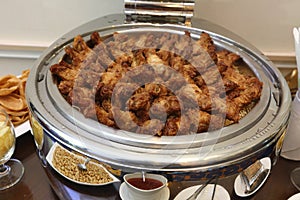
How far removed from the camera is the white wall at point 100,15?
56.1 inches

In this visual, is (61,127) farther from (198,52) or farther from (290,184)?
(290,184)

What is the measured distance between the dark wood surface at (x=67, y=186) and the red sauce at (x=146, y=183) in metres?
0.03

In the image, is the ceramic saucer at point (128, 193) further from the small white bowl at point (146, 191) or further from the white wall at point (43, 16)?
the white wall at point (43, 16)

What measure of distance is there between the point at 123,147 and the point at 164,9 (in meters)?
0.57

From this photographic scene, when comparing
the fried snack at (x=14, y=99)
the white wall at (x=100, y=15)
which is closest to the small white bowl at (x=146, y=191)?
the fried snack at (x=14, y=99)

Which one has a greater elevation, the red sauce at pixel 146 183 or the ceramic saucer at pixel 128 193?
the red sauce at pixel 146 183

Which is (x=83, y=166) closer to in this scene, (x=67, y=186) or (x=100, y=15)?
(x=67, y=186)

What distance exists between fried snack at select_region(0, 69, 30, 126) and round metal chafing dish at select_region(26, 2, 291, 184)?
0.26 meters

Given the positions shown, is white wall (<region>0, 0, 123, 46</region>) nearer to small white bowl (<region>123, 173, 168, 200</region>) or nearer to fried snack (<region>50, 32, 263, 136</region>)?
fried snack (<region>50, 32, 263, 136</region>)

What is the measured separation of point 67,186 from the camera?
0.92 m

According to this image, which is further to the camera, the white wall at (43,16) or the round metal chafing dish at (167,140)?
the white wall at (43,16)

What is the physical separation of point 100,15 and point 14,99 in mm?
442

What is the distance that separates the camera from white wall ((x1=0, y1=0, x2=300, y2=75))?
56.1 inches

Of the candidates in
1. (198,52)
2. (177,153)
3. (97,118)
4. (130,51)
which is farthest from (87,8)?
(177,153)
